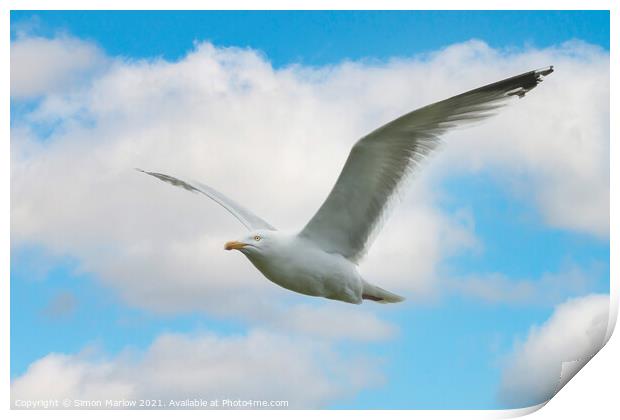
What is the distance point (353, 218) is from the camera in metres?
3.38

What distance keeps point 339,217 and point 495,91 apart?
71cm

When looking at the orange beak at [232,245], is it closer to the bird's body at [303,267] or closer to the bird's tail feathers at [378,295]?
the bird's body at [303,267]

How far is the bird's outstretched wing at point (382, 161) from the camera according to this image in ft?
9.93

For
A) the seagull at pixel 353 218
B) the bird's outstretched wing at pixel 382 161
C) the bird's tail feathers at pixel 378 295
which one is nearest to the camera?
the bird's outstretched wing at pixel 382 161

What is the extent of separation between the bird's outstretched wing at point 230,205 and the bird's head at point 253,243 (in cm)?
16

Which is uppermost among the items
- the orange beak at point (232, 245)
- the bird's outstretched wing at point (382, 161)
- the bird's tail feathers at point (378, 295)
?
the bird's outstretched wing at point (382, 161)

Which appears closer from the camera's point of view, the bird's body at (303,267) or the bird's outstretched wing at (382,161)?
the bird's outstretched wing at (382,161)

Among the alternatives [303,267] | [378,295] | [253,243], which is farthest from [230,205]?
[378,295]

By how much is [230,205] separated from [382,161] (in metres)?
0.72

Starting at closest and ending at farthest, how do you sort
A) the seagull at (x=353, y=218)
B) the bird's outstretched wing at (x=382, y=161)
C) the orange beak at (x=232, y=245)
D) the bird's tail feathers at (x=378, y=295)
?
1. the bird's outstretched wing at (x=382, y=161)
2. the seagull at (x=353, y=218)
3. the orange beak at (x=232, y=245)
4. the bird's tail feathers at (x=378, y=295)

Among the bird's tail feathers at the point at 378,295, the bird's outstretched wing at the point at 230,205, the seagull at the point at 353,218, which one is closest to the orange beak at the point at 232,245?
the seagull at the point at 353,218

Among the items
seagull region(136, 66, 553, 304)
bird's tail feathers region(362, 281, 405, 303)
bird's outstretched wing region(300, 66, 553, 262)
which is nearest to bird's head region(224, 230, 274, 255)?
seagull region(136, 66, 553, 304)

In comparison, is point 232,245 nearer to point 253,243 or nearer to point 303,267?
point 253,243
